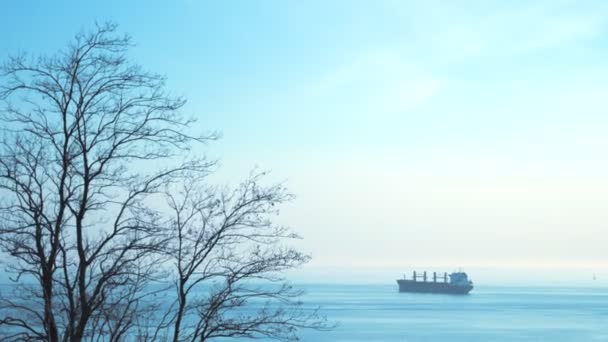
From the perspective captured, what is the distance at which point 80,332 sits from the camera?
22.0ft

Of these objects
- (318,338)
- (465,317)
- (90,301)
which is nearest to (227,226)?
(90,301)

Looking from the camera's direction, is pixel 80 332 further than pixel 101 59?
No

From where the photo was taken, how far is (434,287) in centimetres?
11744

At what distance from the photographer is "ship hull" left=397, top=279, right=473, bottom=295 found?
117000 mm

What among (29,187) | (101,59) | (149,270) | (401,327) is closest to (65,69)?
(101,59)

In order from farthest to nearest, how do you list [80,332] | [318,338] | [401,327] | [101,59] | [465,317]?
[465,317] < [401,327] < [318,338] < [101,59] < [80,332]

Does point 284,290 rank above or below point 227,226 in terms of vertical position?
below

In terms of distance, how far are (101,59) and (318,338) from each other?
120ft

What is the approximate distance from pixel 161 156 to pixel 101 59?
3.34 ft

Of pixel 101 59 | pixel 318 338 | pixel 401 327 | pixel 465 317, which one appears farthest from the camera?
pixel 465 317

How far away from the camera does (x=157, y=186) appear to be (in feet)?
23.9

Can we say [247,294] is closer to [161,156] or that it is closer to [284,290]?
[284,290]

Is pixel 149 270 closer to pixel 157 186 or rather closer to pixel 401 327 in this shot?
pixel 157 186

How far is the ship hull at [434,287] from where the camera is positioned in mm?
117000
